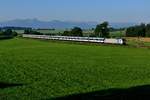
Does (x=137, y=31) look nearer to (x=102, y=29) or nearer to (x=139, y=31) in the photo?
(x=139, y=31)

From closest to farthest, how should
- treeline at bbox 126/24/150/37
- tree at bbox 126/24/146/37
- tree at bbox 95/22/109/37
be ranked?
1. treeline at bbox 126/24/150/37
2. tree at bbox 126/24/146/37
3. tree at bbox 95/22/109/37

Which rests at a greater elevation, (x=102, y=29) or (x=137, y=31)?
(x=102, y=29)

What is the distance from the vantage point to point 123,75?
22.5m

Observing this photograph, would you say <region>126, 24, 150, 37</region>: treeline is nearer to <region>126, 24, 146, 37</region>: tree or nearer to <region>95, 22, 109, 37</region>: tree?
<region>126, 24, 146, 37</region>: tree

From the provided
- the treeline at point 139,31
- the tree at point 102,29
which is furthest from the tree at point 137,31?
the tree at point 102,29

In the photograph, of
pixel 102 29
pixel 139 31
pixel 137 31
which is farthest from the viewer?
pixel 102 29

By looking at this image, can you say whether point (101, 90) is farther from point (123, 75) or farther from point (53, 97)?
point (123, 75)

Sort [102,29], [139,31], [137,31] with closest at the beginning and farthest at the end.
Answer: [139,31]
[137,31]
[102,29]

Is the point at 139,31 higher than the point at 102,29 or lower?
lower

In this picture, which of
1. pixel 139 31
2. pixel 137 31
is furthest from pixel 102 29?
pixel 139 31

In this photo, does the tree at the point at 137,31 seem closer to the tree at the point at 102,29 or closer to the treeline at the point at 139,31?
the treeline at the point at 139,31

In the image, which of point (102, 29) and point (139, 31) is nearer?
point (139, 31)

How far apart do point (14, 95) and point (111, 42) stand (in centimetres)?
5989

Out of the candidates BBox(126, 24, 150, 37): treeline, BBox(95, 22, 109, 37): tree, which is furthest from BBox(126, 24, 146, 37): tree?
BBox(95, 22, 109, 37): tree
